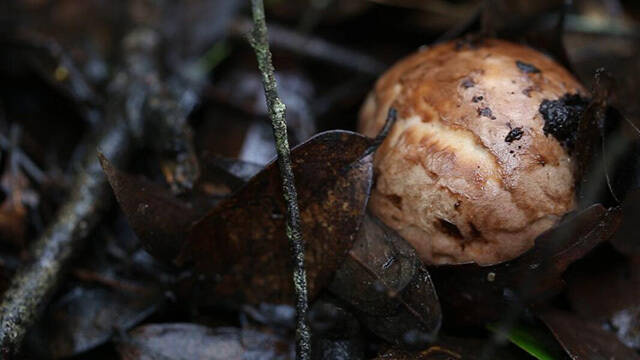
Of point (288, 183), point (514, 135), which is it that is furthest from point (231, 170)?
point (514, 135)

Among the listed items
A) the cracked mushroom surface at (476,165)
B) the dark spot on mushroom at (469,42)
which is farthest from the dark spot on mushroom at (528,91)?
the dark spot on mushroom at (469,42)

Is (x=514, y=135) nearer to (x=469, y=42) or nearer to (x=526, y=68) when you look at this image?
(x=526, y=68)

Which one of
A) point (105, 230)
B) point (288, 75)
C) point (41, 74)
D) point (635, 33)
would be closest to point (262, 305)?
point (105, 230)

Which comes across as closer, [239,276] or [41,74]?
[239,276]

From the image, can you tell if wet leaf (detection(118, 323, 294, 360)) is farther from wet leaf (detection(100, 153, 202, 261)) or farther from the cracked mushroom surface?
the cracked mushroom surface

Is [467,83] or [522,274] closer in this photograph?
[522,274]

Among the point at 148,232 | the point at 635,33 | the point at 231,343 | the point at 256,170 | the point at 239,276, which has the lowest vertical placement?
the point at 231,343

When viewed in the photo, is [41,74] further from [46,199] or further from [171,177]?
[171,177]
